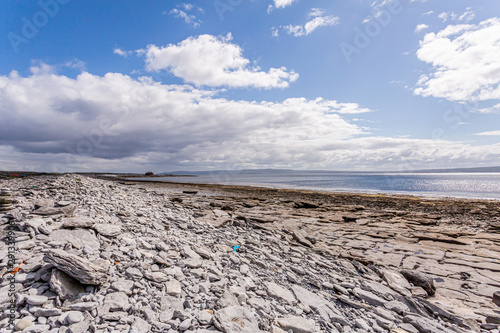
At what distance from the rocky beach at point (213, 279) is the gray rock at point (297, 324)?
3 centimetres

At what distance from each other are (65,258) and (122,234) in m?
2.32

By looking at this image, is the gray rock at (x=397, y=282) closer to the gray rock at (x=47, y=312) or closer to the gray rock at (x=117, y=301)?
the gray rock at (x=117, y=301)

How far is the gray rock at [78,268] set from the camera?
3.72 m

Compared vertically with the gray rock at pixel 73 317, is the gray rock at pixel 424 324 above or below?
below

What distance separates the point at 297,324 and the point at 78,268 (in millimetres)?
3804

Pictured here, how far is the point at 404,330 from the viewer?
165 inches

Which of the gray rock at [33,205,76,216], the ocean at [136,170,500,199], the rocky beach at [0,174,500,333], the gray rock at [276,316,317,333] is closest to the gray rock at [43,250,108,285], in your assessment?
the rocky beach at [0,174,500,333]

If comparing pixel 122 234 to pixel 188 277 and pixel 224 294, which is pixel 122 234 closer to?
pixel 188 277

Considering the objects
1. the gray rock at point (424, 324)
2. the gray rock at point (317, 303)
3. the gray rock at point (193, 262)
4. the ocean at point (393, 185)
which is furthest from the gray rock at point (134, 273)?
the ocean at point (393, 185)

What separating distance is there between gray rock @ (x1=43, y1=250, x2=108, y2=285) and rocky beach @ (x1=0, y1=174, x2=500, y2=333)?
2 cm

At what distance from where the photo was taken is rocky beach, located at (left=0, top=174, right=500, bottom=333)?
11.3ft

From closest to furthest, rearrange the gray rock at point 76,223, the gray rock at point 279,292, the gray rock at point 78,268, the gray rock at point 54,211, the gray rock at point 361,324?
the gray rock at point 78,268 → the gray rock at point 361,324 → the gray rock at point 279,292 → the gray rock at point 76,223 → the gray rock at point 54,211

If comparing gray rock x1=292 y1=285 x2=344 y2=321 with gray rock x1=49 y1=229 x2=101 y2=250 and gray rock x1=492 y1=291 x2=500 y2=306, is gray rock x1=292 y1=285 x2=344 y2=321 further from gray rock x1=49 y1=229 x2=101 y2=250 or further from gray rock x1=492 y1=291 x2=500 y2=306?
gray rock x1=49 y1=229 x2=101 y2=250

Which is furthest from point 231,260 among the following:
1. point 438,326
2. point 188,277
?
point 438,326
